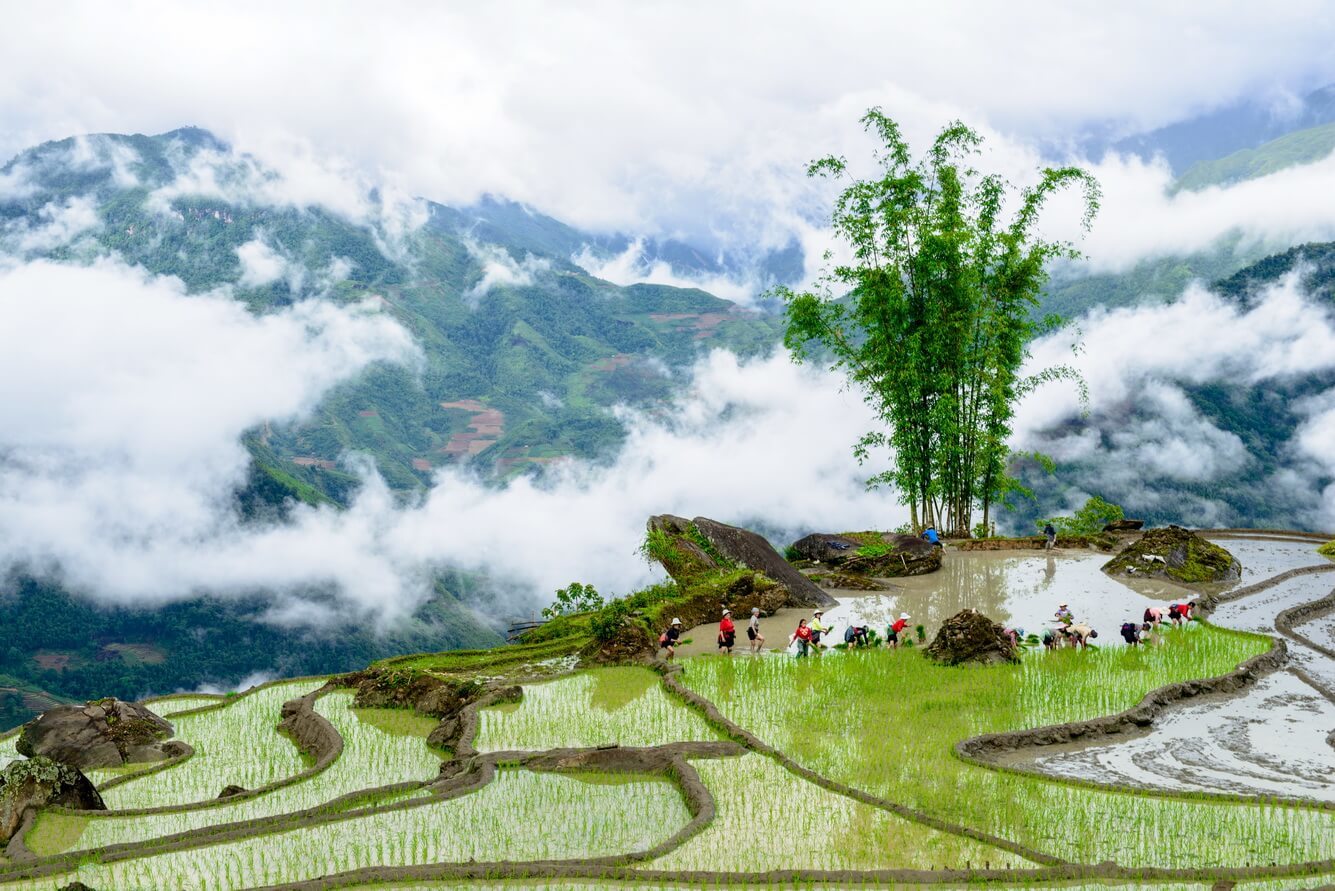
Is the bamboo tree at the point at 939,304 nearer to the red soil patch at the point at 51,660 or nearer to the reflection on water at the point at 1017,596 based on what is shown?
the reflection on water at the point at 1017,596

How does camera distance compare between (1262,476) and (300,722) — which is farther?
(1262,476)

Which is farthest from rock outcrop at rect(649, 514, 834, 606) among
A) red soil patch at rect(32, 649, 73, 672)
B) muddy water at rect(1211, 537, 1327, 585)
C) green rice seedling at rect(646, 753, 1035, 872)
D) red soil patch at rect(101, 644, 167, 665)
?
red soil patch at rect(101, 644, 167, 665)

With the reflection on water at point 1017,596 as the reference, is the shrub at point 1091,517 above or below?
above

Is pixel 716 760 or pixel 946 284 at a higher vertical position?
pixel 946 284

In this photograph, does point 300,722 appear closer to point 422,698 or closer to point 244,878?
point 422,698

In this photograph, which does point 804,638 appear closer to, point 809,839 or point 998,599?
point 998,599

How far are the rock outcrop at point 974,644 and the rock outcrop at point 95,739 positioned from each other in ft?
42.0

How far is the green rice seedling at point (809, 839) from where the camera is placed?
10.5 metres

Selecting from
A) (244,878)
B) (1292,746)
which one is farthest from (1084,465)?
(244,878)

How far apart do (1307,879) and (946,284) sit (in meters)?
23.5

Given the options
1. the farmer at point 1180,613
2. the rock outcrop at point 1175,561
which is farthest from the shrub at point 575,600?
the rock outcrop at point 1175,561

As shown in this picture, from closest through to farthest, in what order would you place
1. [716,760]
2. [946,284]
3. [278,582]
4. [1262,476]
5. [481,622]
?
[716,760] < [946,284] < [1262,476] < [278,582] < [481,622]

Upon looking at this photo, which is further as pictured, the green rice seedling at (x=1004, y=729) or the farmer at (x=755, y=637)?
the farmer at (x=755, y=637)

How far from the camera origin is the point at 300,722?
17.8 metres
